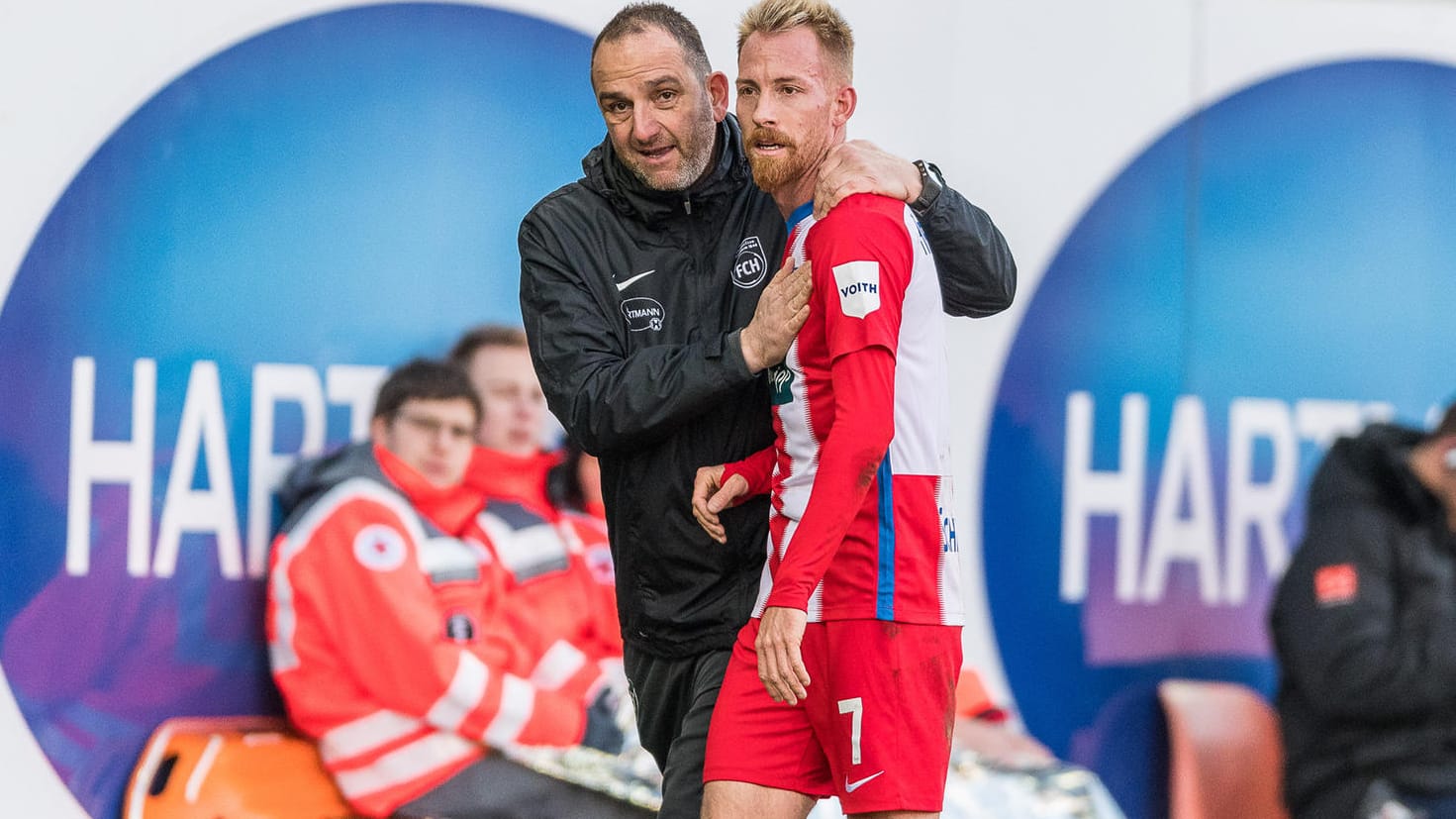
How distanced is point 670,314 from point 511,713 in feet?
5.57

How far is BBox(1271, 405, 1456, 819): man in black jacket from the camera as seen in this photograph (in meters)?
4.25

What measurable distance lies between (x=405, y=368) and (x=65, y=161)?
101cm

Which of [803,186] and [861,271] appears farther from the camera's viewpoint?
[803,186]

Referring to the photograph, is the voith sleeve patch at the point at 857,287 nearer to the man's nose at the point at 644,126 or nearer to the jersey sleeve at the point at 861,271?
the jersey sleeve at the point at 861,271

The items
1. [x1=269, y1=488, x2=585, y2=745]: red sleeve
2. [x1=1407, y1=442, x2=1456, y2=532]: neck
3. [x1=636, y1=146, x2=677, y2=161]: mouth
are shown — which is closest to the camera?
[x1=636, y1=146, x2=677, y2=161]: mouth

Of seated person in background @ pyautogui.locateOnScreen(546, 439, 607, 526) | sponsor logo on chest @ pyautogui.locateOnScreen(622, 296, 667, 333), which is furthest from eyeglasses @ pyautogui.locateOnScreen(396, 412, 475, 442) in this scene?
sponsor logo on chest @ pyautogui.locateOnScreen(622, 296, 667, 333)

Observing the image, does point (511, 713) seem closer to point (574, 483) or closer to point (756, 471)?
point (574, 483)

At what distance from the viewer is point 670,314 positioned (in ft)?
8.87

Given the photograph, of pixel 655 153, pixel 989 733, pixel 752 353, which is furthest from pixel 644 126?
pixel 989 733

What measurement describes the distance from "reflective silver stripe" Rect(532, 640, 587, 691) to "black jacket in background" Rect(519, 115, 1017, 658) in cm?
139

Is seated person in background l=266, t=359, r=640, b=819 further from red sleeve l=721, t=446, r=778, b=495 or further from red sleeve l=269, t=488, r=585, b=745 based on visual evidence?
red sleeve l=721, t=446, r=778, b=495

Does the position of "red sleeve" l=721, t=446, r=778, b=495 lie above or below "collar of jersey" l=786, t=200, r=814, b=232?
below

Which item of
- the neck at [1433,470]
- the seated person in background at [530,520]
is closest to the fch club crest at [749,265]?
the seated person in background at [530,520]

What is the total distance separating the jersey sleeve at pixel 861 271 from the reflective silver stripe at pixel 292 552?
201 cm
